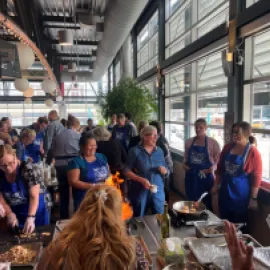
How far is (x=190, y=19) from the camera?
5.37 metres

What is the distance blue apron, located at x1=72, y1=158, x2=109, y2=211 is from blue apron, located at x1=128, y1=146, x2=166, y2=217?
0.40m

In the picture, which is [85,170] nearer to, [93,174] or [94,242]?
[93,174]

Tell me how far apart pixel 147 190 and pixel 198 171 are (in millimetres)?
1187

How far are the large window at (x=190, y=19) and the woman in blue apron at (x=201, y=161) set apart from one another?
178cm

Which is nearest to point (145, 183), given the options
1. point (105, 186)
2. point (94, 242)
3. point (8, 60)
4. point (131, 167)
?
point (131, 167)

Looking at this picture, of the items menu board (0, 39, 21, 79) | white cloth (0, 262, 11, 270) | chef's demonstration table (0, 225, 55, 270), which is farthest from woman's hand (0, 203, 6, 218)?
menu board (0, 39, 21, 79)

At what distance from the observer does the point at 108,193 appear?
125 centimetres

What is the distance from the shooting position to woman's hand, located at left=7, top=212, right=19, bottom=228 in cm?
216

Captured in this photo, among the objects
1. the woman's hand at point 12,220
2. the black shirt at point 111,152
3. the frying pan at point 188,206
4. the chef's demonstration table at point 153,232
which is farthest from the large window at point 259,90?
the woman's hand at point 12,220

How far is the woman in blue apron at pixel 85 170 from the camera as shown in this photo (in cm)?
271

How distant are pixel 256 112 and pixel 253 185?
107 centimetres

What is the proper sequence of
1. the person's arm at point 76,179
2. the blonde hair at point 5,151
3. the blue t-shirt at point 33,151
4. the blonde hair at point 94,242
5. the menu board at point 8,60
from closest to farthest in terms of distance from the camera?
the blonde hair at point 94,242 < the blonde hair at point 5,151 < the person's arm at point 76,179 < the menu board at point 8,60 < the blue t-shirt at point 33,151

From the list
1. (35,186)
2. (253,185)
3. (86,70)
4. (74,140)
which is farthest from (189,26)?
(86,70)

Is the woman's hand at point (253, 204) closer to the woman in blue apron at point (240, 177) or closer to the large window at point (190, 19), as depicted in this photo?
the woman in blue apron at point (240, 177)
